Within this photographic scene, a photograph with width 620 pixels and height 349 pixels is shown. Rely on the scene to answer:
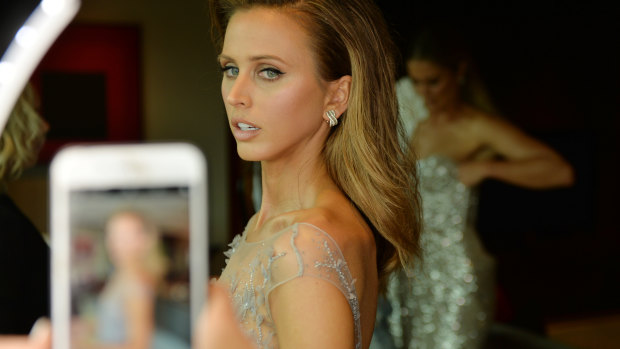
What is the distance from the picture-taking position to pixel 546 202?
2.90m

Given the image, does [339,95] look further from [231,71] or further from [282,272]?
[282,272]

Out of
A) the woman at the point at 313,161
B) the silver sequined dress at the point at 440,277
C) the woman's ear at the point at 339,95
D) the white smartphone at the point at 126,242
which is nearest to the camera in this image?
the white smartphone at the point at 126,242

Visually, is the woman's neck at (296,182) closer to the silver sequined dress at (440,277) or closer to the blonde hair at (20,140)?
the blonde hair at (20,140)

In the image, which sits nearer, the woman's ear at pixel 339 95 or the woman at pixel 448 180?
the woman's ear at pixel 339 95

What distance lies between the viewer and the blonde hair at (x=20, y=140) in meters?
1.00

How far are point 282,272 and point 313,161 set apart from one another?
0.70 feet

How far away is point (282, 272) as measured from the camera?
947 millimetres

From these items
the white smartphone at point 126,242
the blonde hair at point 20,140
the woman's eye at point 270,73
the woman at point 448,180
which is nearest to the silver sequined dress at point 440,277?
the woman at point 448,180

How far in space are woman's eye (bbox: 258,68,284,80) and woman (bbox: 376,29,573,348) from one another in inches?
48.3

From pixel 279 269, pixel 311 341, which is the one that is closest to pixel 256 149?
pixel 279 269

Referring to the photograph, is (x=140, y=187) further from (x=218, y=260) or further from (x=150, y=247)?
(x=218, y=260)

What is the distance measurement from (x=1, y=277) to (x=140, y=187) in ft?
1.19

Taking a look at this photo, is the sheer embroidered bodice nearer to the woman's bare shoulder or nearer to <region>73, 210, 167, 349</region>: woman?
the woman's bare shoulder

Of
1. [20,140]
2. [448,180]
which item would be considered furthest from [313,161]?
[448,180]
